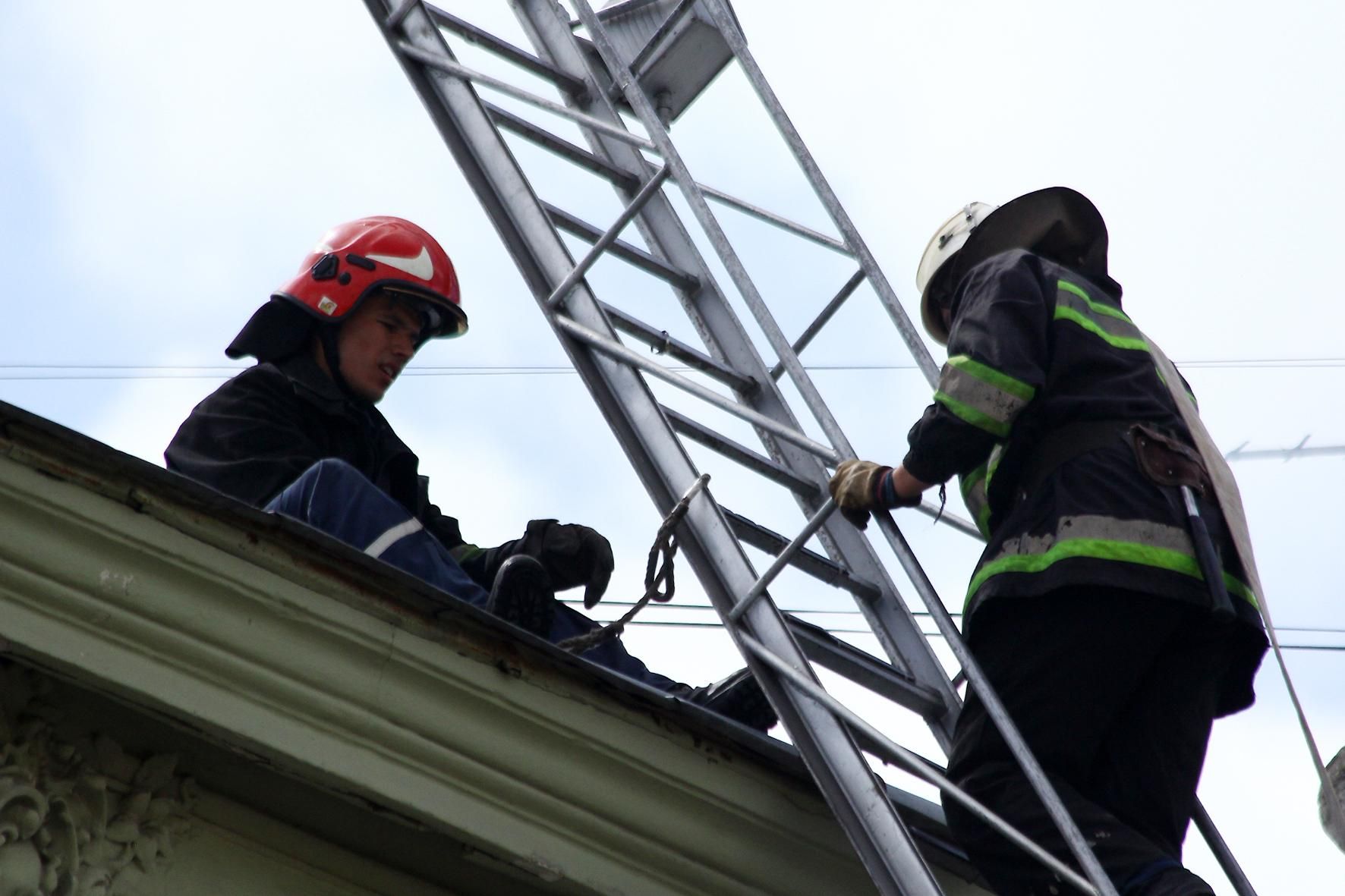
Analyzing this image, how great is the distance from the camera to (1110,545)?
3898 mm

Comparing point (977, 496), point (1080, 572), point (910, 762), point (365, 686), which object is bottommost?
point (365, 686)

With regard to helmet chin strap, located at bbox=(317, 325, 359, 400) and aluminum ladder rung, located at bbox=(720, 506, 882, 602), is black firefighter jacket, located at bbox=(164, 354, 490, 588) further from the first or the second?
aluminum ladder rung, located at bbox=(720, 506, 882, 602)

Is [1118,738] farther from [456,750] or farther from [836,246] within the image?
[836,246]

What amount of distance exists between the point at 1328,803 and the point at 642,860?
1.23 meters

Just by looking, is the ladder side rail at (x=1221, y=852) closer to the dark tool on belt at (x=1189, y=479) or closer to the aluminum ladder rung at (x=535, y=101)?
the dark tool on belt at (x=1189, y=479)

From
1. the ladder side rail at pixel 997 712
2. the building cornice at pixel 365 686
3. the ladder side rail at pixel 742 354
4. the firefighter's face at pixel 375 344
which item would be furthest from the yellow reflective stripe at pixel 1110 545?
the firefighter's face at pixel 375 344

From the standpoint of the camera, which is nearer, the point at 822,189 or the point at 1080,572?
the point at 1080,572

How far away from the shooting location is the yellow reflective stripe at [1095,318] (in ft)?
14.0

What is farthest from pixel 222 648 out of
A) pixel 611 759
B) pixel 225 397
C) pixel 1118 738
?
pixel 225 397

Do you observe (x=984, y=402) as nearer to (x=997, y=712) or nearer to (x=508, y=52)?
(x=997, y=712)

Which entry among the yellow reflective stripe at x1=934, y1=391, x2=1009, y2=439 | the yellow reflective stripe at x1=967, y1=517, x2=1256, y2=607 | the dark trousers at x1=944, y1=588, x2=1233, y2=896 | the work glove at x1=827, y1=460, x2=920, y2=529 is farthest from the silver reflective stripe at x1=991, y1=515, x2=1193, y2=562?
the work glove at x1=827, y1=460, x2=920, y2=529

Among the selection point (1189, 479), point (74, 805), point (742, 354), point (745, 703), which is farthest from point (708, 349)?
point (74, 805)

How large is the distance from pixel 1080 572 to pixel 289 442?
93.1 inches

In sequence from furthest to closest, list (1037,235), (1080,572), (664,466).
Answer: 1. (1037,235)
2. (664,466)
3. (1080,572)
